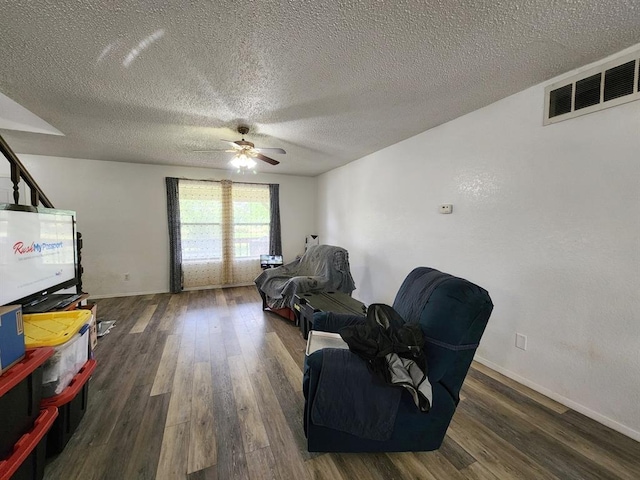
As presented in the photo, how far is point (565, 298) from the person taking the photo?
1.86 m

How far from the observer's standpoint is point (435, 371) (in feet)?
4.37

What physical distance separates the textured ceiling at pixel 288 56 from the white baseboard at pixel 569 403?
2.35 meters

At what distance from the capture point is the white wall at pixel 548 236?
1614 mm

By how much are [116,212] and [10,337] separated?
13.3 feet

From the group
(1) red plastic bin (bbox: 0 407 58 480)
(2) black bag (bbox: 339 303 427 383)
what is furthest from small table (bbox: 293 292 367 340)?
(1) red plastic bin (bbox: 0 407 58 480)

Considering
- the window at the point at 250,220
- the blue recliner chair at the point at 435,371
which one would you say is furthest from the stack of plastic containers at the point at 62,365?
the window at the point at 250,220

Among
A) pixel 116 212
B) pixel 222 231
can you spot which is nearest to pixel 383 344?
pixel 222 231

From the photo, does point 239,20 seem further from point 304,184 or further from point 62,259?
point 304,184

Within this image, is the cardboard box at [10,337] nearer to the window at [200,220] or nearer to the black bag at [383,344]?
the black bag at [383,344]

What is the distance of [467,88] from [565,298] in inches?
68.6

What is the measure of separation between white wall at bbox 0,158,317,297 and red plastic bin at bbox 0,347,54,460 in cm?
380

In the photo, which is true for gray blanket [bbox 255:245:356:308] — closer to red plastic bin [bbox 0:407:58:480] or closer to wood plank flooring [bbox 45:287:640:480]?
wood plank flooring [bbox 45:287:640:480]

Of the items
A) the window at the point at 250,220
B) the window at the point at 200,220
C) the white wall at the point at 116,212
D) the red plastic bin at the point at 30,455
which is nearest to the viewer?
the red plastic bin at the point at 30,455

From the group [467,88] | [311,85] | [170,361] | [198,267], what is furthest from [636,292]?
[198,267]
